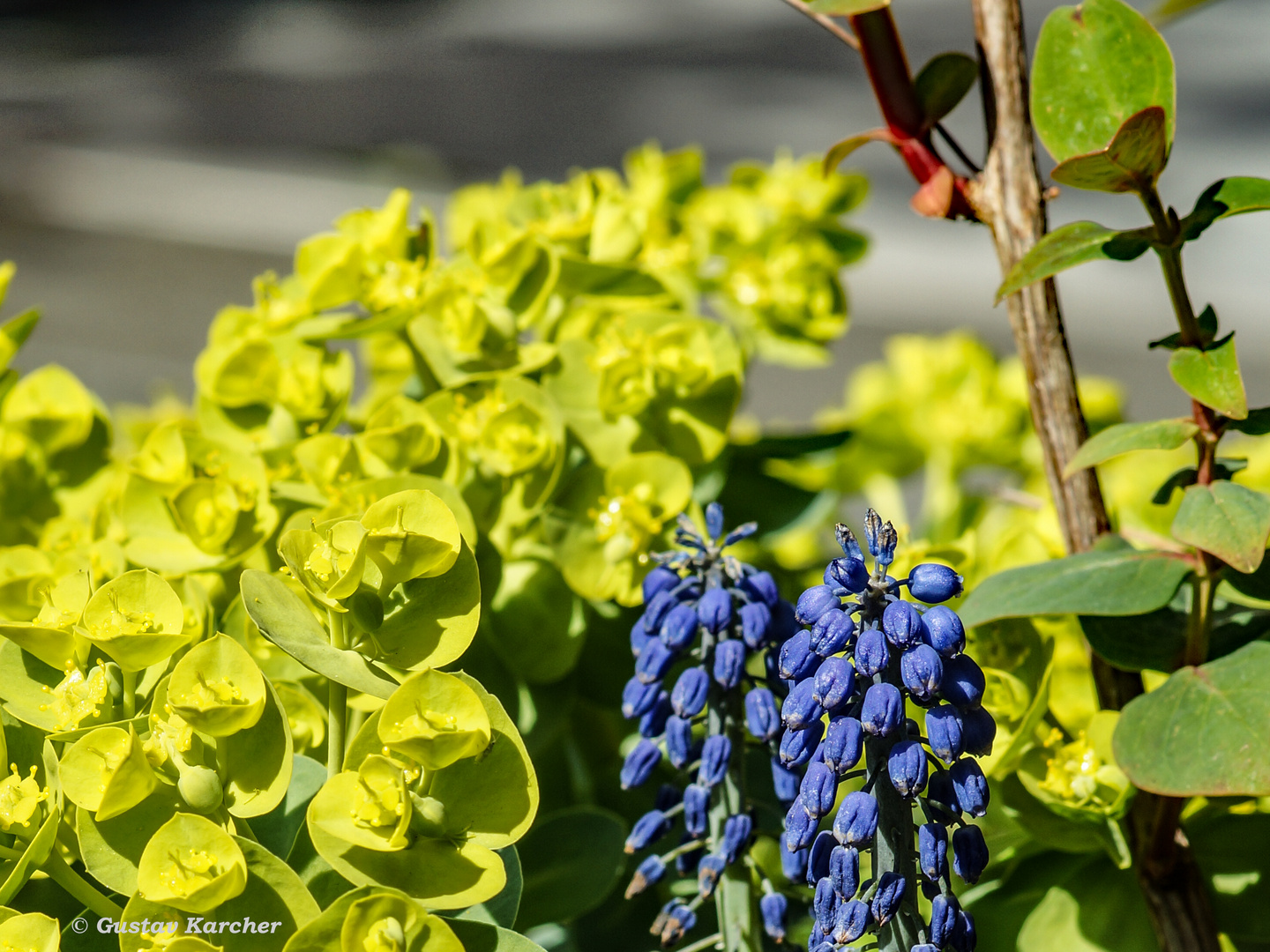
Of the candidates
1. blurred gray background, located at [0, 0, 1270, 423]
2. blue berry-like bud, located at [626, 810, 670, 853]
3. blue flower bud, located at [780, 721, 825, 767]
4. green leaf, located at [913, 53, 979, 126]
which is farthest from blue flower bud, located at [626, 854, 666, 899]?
blurred gray background, located at [0, 0, 1270, 423]

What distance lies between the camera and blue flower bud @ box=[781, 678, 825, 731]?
35 cm

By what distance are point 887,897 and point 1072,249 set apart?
0.23 metres

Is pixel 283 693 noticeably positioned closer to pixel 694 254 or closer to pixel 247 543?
pixel 247 543

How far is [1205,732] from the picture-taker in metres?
0.41

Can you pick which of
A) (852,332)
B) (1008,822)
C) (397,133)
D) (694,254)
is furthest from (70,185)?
(1008,822)

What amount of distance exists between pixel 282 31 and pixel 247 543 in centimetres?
691

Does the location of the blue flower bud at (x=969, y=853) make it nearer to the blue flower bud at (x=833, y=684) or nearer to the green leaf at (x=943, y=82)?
the blue flower bud at (x=833, y=684)

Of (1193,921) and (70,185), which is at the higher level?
(70,185)

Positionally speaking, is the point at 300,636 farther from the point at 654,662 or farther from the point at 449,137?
the point at 449,137

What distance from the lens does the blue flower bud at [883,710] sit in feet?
1.12

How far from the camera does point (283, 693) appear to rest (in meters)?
0.47

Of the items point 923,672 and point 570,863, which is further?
point 570,863

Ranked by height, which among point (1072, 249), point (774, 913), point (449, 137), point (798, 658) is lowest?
point (774, 913)

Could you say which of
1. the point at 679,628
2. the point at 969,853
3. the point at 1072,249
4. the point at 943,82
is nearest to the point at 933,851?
the point at 969,853
